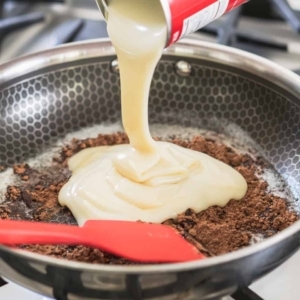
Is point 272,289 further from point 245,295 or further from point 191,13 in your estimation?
point 191,13

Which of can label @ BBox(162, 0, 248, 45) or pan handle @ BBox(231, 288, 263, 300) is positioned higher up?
can label @ BBox(162, 0, 248, 45)

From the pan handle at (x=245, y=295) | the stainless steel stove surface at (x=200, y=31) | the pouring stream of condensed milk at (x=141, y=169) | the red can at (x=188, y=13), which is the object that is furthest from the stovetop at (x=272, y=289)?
the stainless steel stove surface at (x=200, y=31)

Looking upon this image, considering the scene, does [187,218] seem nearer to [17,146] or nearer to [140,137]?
[140,137]

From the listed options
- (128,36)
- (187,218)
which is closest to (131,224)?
(187,218)

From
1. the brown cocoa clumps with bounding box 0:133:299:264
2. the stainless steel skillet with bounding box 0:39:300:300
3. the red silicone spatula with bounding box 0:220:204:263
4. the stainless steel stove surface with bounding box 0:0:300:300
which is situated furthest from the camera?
the stainless steel stove surface with bounding box 0:0:300:300

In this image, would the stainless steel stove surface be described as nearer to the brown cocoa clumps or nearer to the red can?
the brown cocoa clumps

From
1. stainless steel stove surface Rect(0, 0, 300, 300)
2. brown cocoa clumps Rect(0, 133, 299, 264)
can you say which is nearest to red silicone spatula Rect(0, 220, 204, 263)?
brown cocoa clumps Rect(0, 133, 299, 264)

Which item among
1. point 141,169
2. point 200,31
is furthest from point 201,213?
point 200,31
